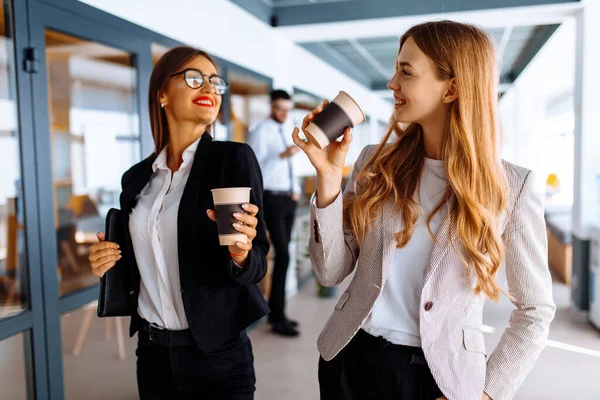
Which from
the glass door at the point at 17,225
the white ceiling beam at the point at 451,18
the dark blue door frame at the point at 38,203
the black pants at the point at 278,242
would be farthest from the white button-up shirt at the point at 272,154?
the glass door at the point at 17,225

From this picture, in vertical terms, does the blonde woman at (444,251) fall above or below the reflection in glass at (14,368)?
above

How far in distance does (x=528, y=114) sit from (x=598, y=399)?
33.9 ft

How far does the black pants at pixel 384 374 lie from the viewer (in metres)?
1.29

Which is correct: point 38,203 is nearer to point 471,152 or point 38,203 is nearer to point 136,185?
point 136,185

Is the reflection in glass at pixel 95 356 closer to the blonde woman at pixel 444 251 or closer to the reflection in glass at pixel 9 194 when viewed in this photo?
the reflection in glass at pixel 9 194

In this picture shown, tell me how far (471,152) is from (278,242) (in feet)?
11.1

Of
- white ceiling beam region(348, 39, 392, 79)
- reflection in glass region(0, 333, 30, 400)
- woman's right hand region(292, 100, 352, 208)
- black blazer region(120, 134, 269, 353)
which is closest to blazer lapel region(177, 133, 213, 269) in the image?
black blazer region(120, 134, 269, 353)

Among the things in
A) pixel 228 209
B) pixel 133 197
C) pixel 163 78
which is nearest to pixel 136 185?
pixel 133 197

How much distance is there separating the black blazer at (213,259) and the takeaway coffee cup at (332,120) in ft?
1.12

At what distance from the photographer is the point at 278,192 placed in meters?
4.66

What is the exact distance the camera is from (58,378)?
8.27 ft

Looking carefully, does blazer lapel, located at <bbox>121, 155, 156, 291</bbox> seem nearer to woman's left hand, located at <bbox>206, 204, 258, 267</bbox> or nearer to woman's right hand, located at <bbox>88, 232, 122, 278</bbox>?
woman's right hand, located at <bbox>88, 232, 122, 278</bbox>

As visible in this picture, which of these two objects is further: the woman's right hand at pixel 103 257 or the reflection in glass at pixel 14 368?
the reflection in glass at pixel 14 368

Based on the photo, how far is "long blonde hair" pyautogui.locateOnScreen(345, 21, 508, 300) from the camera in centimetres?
127
